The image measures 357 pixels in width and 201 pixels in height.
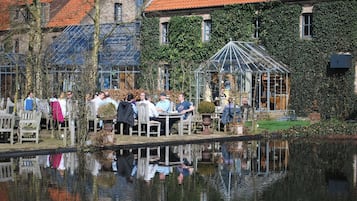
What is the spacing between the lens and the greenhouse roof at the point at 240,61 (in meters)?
32.0

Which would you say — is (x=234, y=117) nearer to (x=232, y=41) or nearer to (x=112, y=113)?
(x=112, y=113)

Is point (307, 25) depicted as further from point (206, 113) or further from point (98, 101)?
point (98, 101)

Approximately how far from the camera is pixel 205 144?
20.8 meters

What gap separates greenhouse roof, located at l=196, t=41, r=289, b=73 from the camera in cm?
3198

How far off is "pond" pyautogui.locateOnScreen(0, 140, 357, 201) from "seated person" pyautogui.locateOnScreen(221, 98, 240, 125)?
4782 millimetres

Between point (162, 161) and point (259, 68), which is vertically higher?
point (259, 68)

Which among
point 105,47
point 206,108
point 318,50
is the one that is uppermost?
point 105,47

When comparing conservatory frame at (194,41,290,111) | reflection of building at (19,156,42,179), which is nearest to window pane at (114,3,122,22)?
conservatory frame at (194,41,290,111)

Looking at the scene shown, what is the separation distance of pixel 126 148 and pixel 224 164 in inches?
158

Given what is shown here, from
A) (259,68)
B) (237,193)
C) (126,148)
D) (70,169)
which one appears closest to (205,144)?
(126,148)

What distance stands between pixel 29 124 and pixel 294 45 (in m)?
17.4

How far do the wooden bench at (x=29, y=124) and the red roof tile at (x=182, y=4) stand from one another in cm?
1843

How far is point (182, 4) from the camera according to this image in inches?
1499

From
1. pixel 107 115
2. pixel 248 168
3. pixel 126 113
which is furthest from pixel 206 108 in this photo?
pixel 248 168
